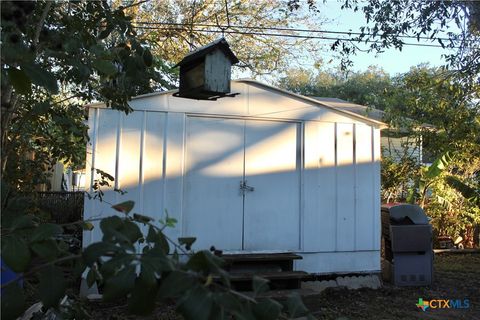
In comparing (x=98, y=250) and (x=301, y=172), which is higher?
(x=301, y=172)

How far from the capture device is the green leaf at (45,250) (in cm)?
124

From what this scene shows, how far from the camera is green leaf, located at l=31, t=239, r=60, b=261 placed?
124cm

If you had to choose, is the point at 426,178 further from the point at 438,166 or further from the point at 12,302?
the point at 12,302

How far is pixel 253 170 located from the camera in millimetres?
6918

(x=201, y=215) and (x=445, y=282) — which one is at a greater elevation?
(x=201, y=215)

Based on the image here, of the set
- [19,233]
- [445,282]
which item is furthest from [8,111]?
[445,282]

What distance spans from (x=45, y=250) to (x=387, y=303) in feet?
19.6

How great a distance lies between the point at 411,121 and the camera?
30.1ft

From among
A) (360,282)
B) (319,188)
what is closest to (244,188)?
(319,188)

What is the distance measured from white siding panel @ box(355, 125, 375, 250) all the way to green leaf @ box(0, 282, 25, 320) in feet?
21.4

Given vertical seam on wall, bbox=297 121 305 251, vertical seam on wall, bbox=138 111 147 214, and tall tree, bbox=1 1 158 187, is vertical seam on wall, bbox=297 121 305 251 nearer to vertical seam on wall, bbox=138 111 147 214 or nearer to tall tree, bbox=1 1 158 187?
vertical seam on wall, bbox=138 111 147 214

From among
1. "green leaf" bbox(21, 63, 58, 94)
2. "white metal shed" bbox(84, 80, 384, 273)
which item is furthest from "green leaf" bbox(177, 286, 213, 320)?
"white metal shed" bbox(84, 80, 384, 273)

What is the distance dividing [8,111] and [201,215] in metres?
4.45

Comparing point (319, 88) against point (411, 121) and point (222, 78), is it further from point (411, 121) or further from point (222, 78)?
point (222, 78)
